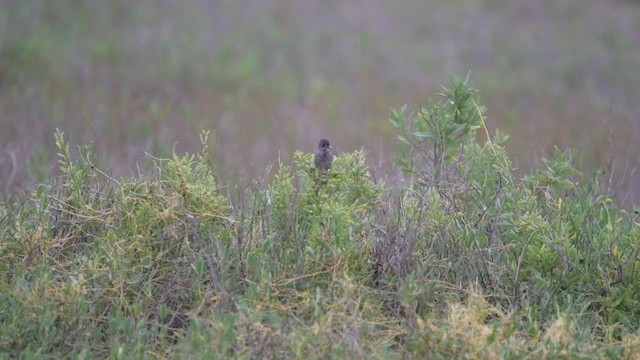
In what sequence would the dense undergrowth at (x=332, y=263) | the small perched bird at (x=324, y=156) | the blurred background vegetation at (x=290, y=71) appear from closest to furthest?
1. the dense undergrowth at (x=332, y=263)
2. the small perched bird at (x=324, y=156)
3. the blurred background vegetation at (x=290, y=71)

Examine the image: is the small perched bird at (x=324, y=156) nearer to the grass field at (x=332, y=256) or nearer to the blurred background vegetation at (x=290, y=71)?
the grass field at (x=332, y=256)

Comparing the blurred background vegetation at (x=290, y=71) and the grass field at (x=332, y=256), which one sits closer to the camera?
the grass field at (x=332, y=256)

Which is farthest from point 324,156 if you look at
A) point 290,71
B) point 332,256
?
point 290,71

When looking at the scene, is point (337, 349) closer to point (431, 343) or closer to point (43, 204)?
point (431, 343)

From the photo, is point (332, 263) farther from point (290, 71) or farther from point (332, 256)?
point (290, 71)

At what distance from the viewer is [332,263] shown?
14.6 ft

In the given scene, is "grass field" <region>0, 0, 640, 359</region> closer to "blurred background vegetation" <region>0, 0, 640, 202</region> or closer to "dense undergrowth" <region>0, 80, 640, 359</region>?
"dense undergrowth" <region>0, 80, 640, 359</region>

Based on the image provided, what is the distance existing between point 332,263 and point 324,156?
613 millimetres

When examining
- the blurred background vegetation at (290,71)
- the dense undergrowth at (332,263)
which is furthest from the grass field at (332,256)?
the blurred background vegetation at (290,71)

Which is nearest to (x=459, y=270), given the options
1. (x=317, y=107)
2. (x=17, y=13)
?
(x=317, y=107)

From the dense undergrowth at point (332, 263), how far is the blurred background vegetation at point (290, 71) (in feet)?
11.0

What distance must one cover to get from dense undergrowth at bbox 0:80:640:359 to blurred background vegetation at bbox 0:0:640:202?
335 cm

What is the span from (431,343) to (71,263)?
1.89 meters

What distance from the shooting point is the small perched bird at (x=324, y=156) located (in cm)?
470
